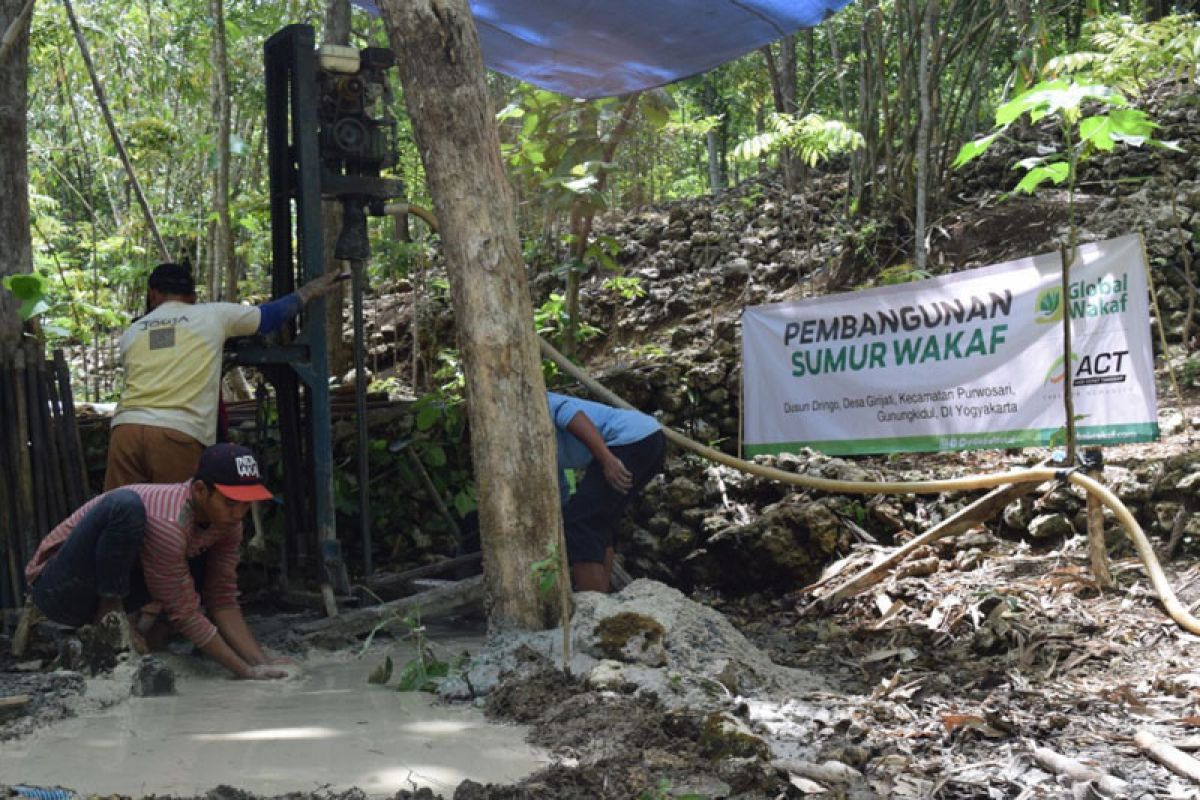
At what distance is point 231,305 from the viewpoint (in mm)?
4965

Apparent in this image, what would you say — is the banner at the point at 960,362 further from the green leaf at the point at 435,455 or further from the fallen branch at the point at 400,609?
the fallen branch at the point at 400,609

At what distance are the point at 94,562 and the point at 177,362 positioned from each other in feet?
3.53

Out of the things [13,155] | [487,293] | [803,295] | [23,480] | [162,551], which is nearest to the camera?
[162,551]

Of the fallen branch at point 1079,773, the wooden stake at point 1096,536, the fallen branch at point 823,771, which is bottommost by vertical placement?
the fallen branch at point 1079,773

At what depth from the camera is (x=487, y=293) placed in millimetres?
4129

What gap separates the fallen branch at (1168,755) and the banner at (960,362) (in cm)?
210

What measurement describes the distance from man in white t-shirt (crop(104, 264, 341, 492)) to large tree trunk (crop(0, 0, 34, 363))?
122 centimetres

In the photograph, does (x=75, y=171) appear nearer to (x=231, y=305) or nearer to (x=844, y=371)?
(x=231, y=305)

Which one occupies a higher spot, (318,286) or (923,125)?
(923,125)

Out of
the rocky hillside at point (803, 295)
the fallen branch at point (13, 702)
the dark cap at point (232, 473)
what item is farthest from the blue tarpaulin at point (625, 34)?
the fallen branch at point (13, 702)

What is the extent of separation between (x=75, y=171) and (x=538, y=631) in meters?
12.2

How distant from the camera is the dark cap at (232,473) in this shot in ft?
12.8

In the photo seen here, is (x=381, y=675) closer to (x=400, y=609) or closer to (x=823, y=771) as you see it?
(x=400, y=609)

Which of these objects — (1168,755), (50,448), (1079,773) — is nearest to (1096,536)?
(1168,755)
